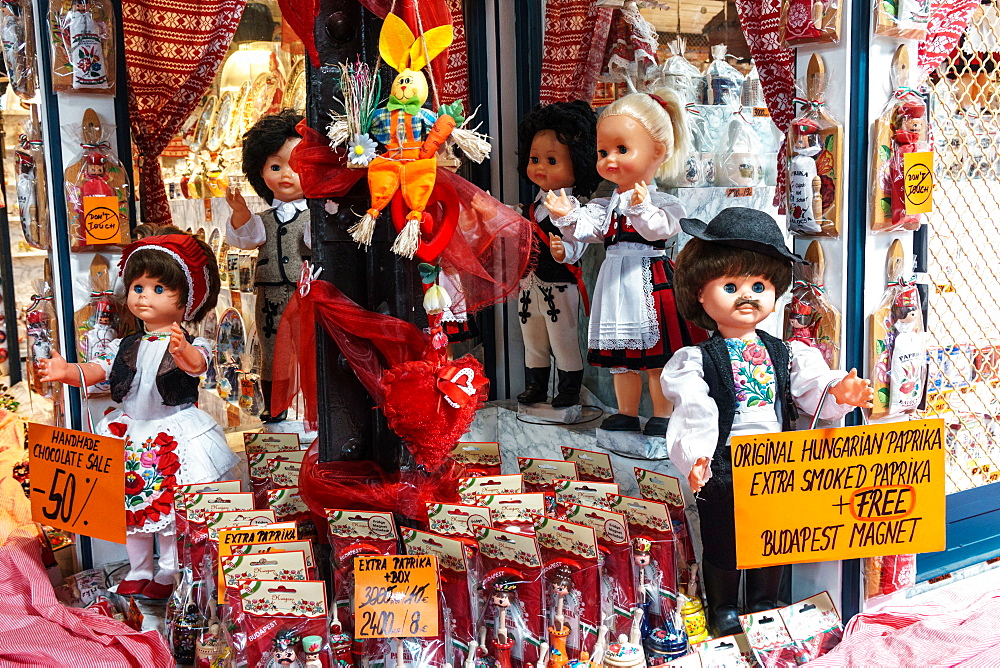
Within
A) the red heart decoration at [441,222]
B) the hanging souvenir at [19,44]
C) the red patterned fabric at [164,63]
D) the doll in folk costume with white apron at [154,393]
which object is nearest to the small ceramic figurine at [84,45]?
the hanging souvenir at [19,44]

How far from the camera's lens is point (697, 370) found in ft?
8.02

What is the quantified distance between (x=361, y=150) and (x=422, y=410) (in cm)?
63

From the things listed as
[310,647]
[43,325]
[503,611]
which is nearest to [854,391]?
[503,611]

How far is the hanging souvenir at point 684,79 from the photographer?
3.46 m

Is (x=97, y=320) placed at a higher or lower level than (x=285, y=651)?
higher

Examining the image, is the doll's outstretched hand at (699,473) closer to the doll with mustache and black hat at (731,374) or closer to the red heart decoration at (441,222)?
the doll with mustache and black hat at (731,374)

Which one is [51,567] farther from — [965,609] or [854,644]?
[965,609]

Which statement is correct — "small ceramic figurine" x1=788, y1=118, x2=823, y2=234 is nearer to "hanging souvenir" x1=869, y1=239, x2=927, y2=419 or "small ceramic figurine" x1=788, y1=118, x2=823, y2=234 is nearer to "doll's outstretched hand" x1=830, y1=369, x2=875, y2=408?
"hanging souvenir" x1=869, y1=239, x2=927, y2=419

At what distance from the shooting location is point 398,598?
2203 mm

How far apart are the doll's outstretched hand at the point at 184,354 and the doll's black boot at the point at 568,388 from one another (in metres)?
1.58

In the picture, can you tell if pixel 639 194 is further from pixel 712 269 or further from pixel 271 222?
pixel 271 222

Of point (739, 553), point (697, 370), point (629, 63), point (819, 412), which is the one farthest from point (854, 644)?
point (629, 63)

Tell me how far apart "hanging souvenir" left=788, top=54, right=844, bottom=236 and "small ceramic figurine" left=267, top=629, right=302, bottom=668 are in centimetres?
160

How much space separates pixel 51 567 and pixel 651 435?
1.98m
